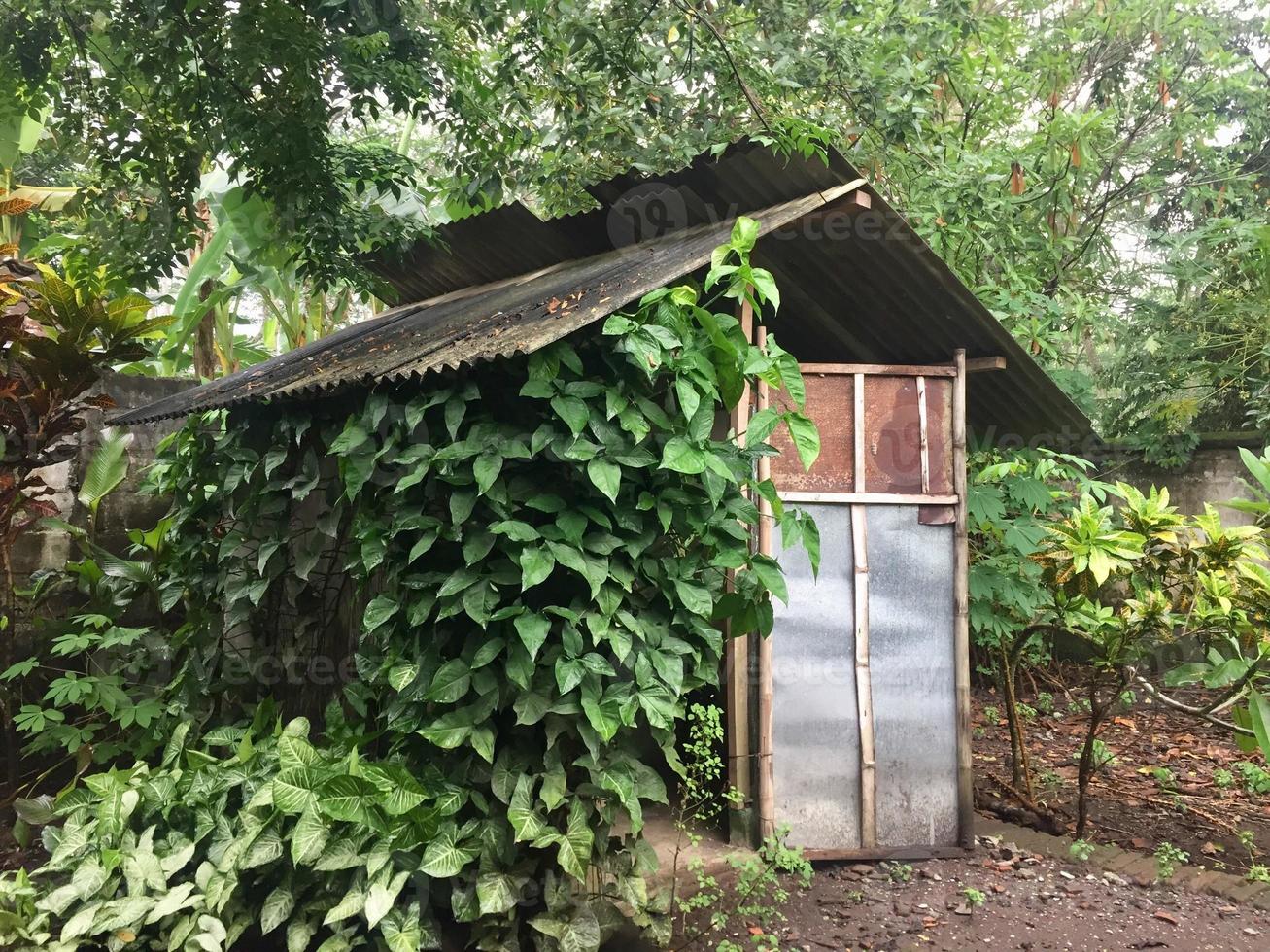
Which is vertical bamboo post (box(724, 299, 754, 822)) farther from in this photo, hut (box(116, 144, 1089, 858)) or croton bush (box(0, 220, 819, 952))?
croton bush (box(0, 220, 819, 952))

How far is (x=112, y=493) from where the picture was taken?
6039mm

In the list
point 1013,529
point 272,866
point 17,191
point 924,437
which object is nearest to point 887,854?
point 1013,529

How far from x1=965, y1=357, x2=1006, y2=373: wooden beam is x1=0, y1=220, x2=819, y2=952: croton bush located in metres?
1.70

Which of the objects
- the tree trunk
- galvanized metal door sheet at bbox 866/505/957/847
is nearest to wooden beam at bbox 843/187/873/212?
galvanized metal door sheet at bbox 866/505/957/847

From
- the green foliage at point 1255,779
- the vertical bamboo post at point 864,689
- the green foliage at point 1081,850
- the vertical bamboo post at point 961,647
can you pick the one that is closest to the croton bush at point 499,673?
the vertical bamboo post at point 864,689

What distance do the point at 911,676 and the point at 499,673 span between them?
226 cm

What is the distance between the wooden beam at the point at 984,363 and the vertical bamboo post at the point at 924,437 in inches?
13.6

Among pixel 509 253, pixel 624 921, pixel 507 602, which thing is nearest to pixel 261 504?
pixel 507 602

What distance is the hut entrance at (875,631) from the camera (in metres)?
4.46

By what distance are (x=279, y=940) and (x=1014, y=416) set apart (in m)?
4.50

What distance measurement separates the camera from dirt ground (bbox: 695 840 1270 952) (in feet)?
12.5

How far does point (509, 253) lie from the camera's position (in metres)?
5.57

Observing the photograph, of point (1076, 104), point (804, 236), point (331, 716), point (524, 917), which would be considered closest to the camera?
point (524, 917)

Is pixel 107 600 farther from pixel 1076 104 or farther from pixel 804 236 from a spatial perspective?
pixel 1076 104
